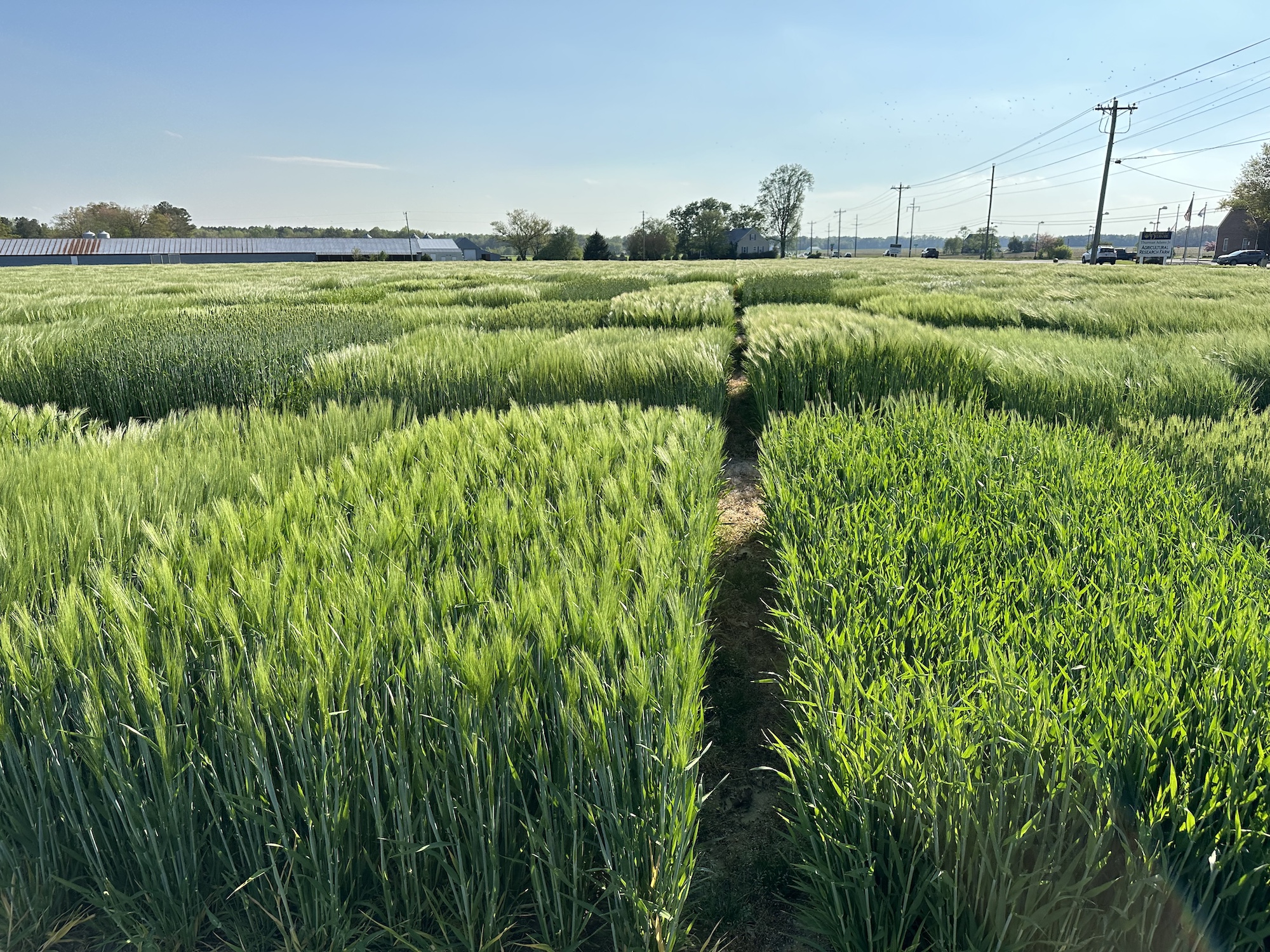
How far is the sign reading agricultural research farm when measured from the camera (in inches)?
1763

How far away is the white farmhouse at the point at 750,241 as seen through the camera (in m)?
97.6

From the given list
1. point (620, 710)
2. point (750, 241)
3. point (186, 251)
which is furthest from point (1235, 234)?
point (186, 251)

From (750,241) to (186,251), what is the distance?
3080 inches

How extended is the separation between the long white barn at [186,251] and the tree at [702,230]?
30.5 metres

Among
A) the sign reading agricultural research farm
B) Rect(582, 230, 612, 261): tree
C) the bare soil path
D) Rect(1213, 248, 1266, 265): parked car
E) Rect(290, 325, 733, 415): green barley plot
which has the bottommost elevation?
the bare soil path

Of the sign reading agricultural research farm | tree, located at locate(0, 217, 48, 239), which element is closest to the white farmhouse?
the sign reading agricultural research farm

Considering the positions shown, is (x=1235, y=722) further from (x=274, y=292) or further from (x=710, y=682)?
(x=274, y=292)

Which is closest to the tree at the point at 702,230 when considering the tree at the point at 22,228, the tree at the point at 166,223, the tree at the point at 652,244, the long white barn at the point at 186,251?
the tree at the point at 652,244

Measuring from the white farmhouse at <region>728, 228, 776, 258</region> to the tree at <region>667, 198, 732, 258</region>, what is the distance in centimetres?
774

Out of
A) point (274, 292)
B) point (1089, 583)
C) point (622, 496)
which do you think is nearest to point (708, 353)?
point (622, 496)

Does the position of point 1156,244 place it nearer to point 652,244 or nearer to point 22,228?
point 652,244

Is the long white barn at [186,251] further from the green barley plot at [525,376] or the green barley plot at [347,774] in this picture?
the green barley plot at [347,774]

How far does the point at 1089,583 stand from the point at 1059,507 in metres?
0.58

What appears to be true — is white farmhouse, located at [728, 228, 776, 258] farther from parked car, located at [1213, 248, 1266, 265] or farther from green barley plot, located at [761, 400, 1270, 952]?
green barley plot, located at [761, 400, 1270, 952]
